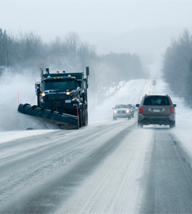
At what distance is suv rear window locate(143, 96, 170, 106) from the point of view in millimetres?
19812

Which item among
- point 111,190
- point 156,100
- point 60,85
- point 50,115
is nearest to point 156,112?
point 156,100

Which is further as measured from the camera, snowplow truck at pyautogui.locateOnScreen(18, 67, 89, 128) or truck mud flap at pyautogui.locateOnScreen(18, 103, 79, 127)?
snowplow truck at pyautogui.locateOnScreen(18, 67, 89, 128)

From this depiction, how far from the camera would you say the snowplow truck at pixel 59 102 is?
715 inches

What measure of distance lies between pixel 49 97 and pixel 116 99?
73370mm

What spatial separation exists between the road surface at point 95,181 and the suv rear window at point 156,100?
390 inches

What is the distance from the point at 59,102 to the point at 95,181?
43.8 feet

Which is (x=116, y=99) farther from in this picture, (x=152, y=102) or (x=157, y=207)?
(x=157, y=207)

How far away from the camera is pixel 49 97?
63.1 feet

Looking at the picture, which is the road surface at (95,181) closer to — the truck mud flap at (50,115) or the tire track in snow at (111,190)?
the tire track in snow at (111,190)

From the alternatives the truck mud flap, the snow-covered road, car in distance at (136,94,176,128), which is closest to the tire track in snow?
the snow-covered road

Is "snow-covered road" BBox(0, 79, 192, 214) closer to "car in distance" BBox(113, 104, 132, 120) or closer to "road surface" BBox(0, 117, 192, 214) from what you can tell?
"road surface" BBox(0, 117, 192, 214)

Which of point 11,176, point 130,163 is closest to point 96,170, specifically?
point 130,163

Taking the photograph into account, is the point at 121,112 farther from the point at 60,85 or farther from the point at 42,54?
the point at 42,54

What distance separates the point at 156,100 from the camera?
19.9 meters
